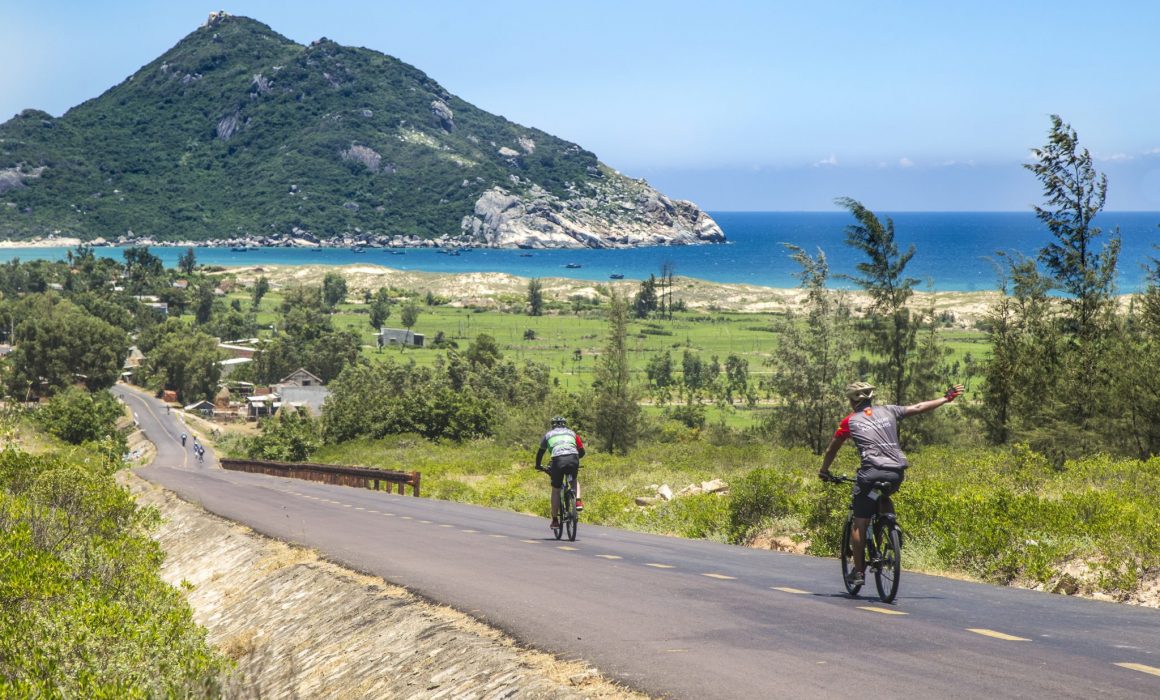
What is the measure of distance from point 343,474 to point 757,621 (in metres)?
31.5

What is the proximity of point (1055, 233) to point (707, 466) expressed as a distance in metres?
14.9

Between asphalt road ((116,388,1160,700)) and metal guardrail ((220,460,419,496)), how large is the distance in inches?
612

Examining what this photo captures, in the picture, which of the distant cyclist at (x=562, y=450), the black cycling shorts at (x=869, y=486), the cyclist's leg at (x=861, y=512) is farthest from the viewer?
the distant cyclist at (x=562, y=450)

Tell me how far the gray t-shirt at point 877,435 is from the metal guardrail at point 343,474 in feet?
79.5

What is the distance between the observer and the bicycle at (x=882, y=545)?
34.1ft

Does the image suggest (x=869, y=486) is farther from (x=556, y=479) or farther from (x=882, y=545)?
(x=556, y=479)

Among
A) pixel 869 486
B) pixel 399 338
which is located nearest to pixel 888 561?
pixel 869 486

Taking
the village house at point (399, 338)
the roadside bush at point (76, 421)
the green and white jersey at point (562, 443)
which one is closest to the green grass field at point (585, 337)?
the village house at point (399, 338)

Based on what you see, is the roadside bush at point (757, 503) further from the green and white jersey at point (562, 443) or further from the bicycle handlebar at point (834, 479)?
the bicycle handlebar at point (834, 479)

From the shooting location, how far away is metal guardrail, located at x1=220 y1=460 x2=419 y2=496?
111ft

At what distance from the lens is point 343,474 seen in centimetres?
3928

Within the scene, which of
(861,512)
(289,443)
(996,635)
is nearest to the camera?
(996,635)

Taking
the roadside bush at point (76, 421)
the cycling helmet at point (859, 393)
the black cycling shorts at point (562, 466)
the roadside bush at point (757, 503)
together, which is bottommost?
the roadside bush at point (76, 421)

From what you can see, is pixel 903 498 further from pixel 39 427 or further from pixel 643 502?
pixel 39 427
